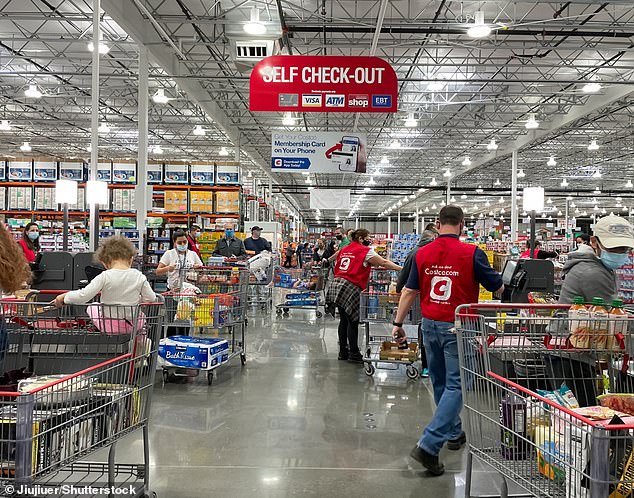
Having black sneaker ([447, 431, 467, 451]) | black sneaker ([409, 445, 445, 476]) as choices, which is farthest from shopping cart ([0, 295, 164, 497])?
black sneaker ([447, 431, 467, 451])

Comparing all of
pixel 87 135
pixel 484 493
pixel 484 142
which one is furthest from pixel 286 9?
pixel 87 135

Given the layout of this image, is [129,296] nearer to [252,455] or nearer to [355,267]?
[252,455]

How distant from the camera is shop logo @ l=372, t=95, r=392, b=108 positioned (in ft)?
29.7

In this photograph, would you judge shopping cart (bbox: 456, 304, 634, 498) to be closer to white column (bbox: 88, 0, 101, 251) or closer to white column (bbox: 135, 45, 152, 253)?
white column (bbox: 88, 0, 101, 251)

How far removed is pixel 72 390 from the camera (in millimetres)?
2604

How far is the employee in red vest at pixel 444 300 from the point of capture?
3797 millimetres

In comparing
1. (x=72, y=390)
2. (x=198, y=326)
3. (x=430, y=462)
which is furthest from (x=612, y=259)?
(x=198, y=326)

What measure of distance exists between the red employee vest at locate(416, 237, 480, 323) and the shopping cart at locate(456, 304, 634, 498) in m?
0.42

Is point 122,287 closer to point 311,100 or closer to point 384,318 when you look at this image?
point 384,318

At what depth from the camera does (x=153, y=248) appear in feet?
48.9

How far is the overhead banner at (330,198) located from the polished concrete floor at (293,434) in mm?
→ 15961

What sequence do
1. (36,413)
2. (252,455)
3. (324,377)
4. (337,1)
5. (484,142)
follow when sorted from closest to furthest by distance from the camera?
(36,413)
(252,455)
(324,377)
(337,1)
(484,142)

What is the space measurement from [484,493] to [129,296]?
276cm

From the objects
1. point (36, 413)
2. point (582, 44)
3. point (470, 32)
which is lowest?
point (36, 413)
